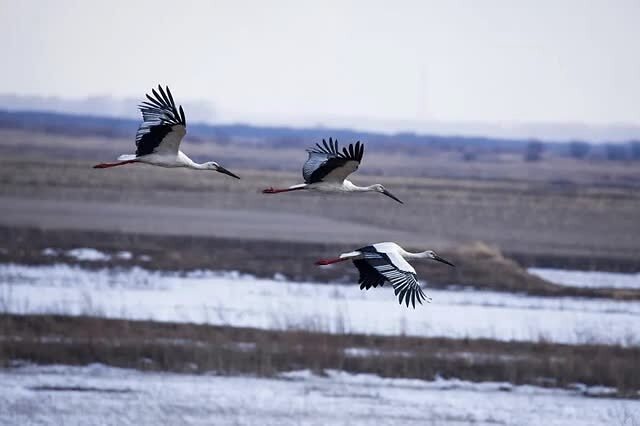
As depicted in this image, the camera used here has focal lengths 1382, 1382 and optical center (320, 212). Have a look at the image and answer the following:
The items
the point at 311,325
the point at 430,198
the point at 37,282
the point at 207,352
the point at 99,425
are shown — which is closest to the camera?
the point at 99,425

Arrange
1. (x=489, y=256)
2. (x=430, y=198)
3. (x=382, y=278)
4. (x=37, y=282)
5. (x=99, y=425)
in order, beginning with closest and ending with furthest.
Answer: (x=382, y=278)
(x=99, y=425)
(x=37, y=282)
(x=489, y=256)
(x=430, y=198)

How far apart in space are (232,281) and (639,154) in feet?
554

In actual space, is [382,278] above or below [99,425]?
above

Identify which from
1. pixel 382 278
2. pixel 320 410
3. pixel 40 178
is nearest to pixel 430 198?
pixel 40 178

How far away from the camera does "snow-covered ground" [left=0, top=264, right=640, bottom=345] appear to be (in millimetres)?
30078

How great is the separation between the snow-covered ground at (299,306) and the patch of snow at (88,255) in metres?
1.72

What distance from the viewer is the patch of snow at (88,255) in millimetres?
38344

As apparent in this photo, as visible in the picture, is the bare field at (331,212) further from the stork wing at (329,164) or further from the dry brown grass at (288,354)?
the stork wing at (329,164)

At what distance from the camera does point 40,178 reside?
240 ft

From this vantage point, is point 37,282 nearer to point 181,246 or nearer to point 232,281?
point 232,281

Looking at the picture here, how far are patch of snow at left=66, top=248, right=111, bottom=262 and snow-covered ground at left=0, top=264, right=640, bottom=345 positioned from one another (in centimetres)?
172

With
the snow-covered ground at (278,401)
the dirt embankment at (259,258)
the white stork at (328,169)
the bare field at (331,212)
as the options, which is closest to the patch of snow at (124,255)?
the dirt embankment at (259,258)

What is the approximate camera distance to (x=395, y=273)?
15250 mm

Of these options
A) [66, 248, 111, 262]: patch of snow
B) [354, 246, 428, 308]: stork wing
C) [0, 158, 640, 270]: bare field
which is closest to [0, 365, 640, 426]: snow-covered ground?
[354, 246, 428, 308]: stork wing
